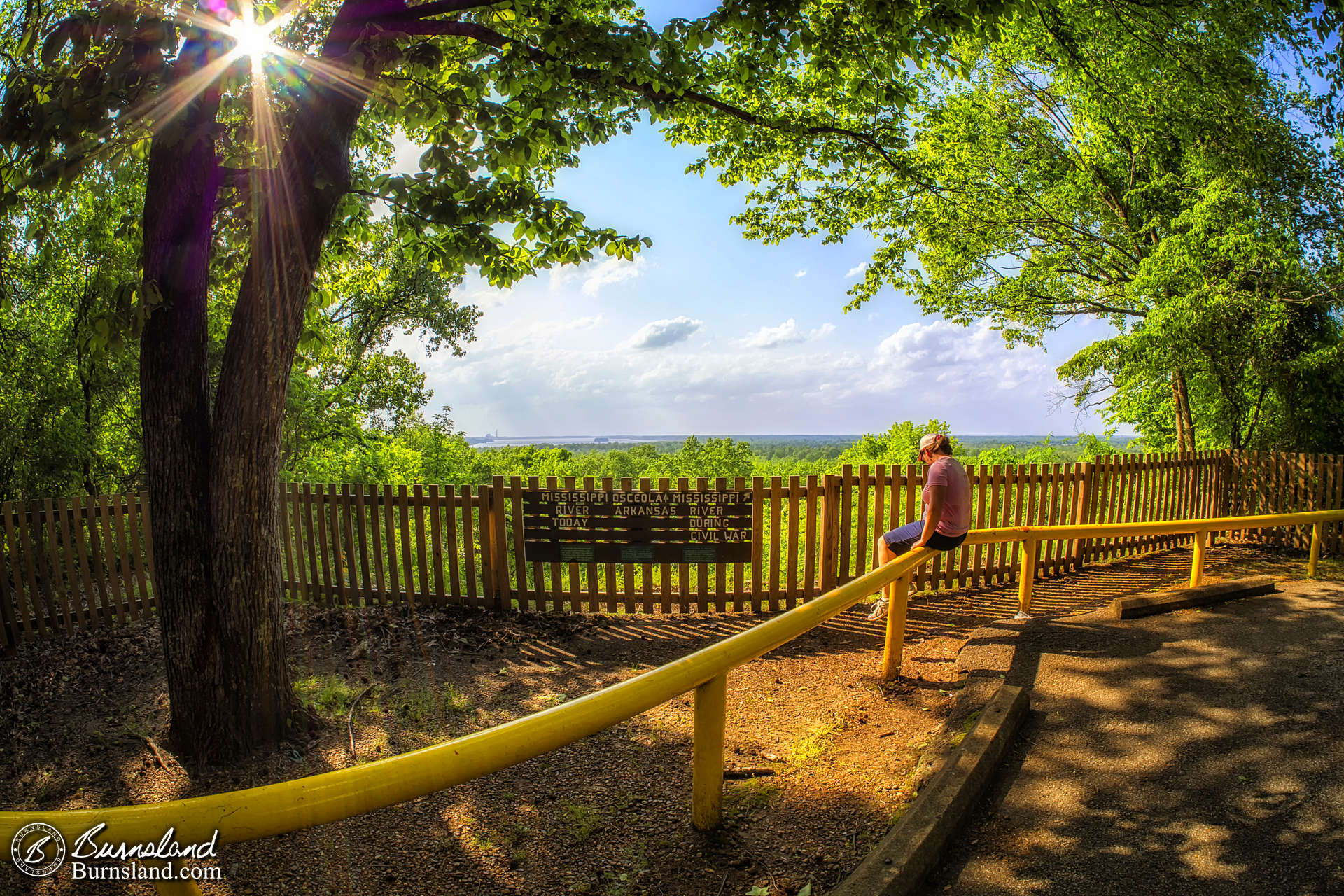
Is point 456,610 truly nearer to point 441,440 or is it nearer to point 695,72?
point 695,72

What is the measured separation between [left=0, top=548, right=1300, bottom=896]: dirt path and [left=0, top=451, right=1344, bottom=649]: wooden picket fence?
12.3 inches

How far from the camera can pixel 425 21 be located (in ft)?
17.1

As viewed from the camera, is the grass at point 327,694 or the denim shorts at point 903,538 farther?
the denim shorts at point 903,538

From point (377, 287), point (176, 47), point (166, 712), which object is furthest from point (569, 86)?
point (377, 287)

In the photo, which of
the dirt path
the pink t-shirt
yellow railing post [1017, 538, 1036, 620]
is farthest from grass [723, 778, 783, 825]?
yellow railing post [1017, 538, 1036, 620]

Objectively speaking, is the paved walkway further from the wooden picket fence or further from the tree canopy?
the tree canopy

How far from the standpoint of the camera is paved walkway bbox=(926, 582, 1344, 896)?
2.68 meters

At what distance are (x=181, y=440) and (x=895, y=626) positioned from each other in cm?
481

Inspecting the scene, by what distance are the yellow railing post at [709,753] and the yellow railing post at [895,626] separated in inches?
83.7

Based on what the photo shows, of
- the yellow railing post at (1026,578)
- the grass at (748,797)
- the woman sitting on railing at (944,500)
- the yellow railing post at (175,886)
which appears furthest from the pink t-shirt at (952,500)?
the yellow railing post at (175,886)

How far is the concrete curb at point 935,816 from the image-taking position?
8.12 feet

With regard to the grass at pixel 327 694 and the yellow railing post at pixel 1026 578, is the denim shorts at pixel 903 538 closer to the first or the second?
the yellow railing post at pixel 1026 578

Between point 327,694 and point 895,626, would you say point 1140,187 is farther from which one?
point 327,694

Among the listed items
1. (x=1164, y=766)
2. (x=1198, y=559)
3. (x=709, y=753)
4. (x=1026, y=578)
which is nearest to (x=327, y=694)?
(x=709, y=753)
